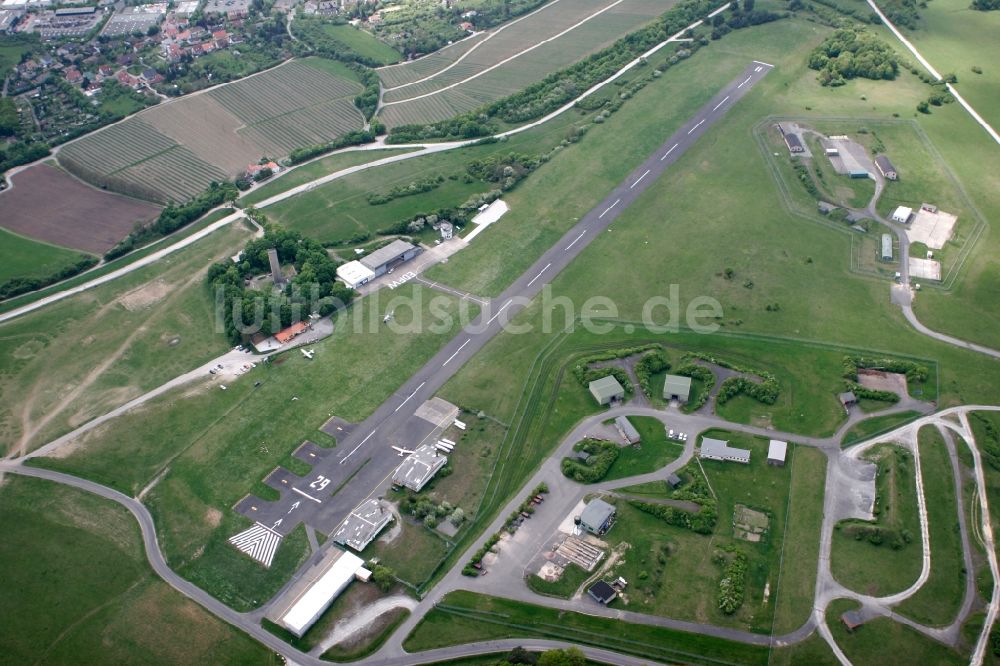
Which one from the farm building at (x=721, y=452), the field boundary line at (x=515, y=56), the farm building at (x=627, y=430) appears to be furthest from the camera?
the field boundary line at (x=515, y=56)

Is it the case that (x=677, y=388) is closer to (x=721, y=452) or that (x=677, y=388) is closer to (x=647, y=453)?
(x=721, y=452)

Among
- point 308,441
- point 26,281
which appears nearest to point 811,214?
point 308,441

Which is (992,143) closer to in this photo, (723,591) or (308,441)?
(723,591)

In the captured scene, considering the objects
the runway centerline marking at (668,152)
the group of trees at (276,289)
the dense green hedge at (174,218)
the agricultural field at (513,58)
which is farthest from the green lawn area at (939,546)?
the dense green hedge at (174,218)

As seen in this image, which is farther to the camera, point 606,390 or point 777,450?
point 606,390

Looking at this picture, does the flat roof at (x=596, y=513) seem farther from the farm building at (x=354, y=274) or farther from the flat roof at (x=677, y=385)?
the farm building at (x=354, y=274)

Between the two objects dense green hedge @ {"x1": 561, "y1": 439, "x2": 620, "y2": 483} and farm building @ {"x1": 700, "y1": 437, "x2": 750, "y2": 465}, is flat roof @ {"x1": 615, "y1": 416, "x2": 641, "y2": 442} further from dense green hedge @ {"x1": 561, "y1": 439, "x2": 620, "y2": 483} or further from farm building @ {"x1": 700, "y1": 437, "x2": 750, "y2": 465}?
farm building @ {"x1": 700, "y1": 437, "x2": 750, "y2": 465}

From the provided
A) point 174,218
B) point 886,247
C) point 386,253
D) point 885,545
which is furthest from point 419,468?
point 886,247
